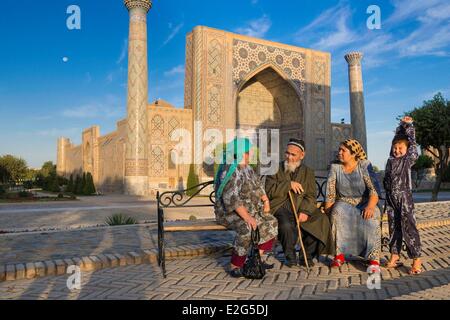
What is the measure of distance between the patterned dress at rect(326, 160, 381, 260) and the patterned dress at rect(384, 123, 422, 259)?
0.25 metres

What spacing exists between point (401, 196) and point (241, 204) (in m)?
1.77

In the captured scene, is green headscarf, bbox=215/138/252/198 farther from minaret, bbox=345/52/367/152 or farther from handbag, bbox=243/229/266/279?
minaret, bbox=345/52/367/152

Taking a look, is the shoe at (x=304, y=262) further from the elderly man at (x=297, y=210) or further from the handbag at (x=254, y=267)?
the handbag at (x=254, y=267)

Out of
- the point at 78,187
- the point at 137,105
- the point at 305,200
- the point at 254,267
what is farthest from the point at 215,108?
the point at 254,267

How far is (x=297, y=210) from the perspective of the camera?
4.23 metres

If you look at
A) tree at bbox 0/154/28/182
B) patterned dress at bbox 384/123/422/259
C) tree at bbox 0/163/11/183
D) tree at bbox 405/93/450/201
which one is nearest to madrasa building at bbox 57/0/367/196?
tree at bbox 405/93/450/201

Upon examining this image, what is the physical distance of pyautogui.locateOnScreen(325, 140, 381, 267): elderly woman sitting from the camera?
4035 mm

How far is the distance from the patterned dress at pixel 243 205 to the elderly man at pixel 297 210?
0.63 ft

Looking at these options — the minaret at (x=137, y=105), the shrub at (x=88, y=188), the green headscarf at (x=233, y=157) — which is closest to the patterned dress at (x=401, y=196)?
the green headscarf at (x=233, y=157)

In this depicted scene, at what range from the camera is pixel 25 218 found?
9641 millimetres

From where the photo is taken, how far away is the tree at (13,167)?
41.8m

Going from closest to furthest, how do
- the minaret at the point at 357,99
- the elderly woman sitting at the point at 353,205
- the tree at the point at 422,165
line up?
1. the elderly woman sitting at the point at 353,205
2. the minaret at the point at 357,99
3. the tree at the point at 422,165

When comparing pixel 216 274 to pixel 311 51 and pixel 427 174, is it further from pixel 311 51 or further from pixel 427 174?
pixel 427 174

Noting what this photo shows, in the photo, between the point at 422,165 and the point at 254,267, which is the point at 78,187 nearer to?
the point at 254,267
